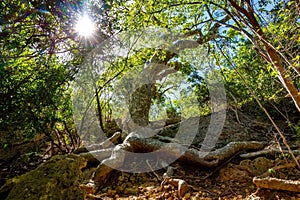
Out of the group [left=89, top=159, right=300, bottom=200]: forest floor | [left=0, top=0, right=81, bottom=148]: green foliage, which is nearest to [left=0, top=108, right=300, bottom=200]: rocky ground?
[left=89, top=159, right=300, bottom=200]: forest floor

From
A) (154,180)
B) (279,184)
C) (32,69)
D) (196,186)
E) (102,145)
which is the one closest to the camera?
(279,184)

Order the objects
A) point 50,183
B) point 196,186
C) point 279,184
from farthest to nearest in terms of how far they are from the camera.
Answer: point 196,186 < point 279,184 < point 50,183

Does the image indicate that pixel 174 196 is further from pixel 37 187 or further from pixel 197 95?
pixel 197 95

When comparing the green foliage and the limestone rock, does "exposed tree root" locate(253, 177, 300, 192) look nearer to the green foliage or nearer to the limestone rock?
the limestone rock

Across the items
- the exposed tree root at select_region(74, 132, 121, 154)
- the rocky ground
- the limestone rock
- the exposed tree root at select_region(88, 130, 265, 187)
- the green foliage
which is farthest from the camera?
the exposed tree root at select_region(74, 132, 121, 154)

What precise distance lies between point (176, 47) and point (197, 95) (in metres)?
2.10

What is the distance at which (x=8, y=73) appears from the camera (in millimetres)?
3596

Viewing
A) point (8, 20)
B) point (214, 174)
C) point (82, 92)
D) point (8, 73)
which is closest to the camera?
point (8, 20)

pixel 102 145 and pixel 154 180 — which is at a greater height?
pixel 102 145

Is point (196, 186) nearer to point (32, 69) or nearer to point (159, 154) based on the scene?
point (159, 154)

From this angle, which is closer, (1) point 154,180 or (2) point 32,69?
(1) point 154,180

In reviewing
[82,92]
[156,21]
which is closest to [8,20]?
[156,21]

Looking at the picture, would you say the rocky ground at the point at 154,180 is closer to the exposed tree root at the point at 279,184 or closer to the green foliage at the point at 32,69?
the exposed tree root at the point at 279,184

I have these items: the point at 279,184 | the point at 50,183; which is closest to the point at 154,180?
the point at 279,184
